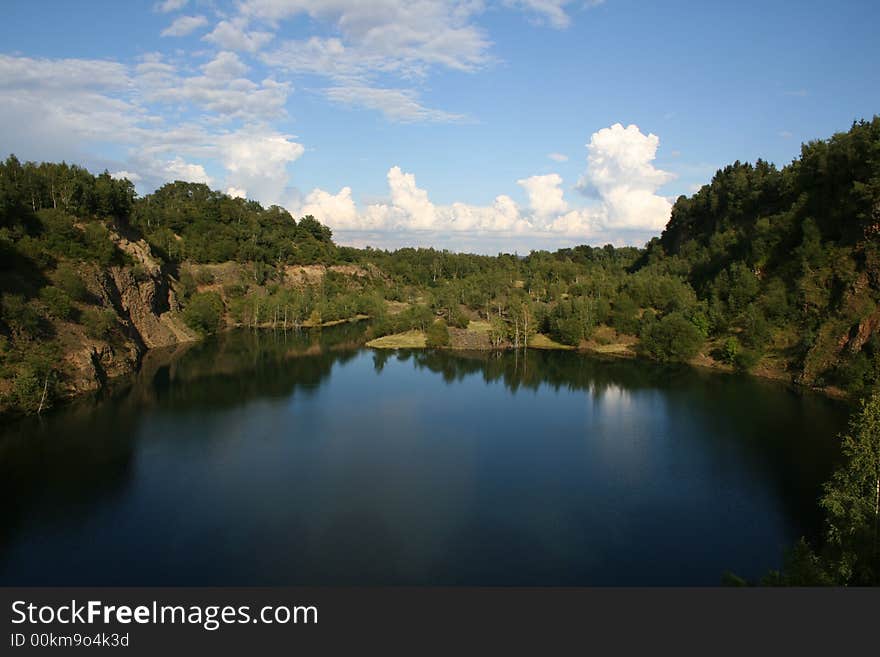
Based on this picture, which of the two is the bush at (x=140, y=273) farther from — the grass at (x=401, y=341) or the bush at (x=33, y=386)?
the grass at (x=401, y=341)

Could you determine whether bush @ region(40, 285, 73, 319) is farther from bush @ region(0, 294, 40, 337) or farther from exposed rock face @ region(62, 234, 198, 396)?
bush @ region(0, 294, 40, 337)

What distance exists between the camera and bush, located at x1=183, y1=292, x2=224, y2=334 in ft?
269

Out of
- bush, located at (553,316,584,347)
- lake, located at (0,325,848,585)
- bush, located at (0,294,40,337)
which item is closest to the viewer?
lake, located at (0,325,848,585)

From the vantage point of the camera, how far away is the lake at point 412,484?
74.2 ft

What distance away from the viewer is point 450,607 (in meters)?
12.5

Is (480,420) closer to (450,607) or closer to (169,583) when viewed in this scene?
(169,583)

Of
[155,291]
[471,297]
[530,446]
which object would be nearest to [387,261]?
[471,297]

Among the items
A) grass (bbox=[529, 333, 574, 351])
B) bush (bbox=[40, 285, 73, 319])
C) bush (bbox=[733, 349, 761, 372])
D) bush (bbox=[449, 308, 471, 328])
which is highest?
bush (bbox=[40, 285, 73, 319])

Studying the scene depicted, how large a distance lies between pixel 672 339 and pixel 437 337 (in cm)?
3026

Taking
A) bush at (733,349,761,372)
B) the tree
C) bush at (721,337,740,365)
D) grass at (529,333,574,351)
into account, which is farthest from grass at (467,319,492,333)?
the tree

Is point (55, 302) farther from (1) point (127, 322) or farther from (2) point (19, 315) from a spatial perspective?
(1) point (127, 322)

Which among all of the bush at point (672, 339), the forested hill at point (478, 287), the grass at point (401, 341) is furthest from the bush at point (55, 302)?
the bush at point (672, 339)

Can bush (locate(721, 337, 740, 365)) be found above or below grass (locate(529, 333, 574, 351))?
above

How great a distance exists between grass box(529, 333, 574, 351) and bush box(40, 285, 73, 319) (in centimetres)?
5438
